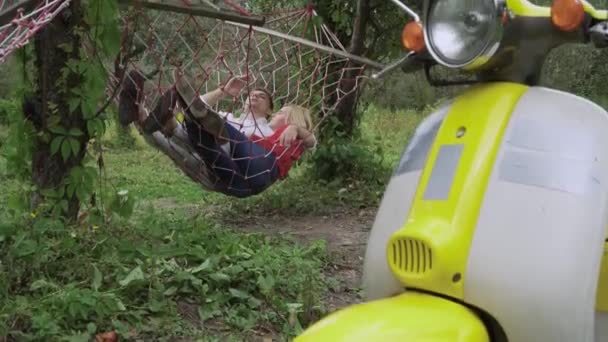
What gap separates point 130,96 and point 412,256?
2.22 metres

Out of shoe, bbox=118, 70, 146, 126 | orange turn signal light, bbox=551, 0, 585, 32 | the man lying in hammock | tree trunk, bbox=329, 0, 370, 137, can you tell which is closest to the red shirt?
the man lying in hammock

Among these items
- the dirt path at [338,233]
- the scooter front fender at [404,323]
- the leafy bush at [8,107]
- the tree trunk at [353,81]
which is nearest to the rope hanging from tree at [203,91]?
the leafy bush at [8,107]

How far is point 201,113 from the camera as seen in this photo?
11.9 feet

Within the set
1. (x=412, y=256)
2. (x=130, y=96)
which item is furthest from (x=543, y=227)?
(x=130, y=96)

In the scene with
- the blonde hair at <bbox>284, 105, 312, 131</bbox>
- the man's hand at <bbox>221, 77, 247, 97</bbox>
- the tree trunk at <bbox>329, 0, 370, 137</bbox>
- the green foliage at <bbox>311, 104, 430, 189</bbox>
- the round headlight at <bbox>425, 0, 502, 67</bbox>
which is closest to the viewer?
the round headlight at <bbox>425, 0, 502, 67</bbox>

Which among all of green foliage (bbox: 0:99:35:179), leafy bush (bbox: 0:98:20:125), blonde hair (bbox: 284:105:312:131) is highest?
leafy bush (bbox: 0:98:20:125)

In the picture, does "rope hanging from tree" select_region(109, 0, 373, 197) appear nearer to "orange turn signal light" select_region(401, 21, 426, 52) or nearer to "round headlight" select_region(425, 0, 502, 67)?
"orange turn signal light" select_region(401, 21, 426, 52)

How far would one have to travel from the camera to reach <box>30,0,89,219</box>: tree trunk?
311 centimetres

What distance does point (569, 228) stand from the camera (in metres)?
1.62

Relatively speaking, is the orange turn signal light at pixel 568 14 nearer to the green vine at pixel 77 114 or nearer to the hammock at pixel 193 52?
the hammock at pixel 193 52

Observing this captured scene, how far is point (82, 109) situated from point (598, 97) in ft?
29.4

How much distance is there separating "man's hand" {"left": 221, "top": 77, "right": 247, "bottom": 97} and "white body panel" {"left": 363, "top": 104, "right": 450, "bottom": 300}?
2155mm

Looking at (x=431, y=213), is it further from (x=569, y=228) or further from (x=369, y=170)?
(x=369, y=170)

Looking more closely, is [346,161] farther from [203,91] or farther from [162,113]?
[162,113]
